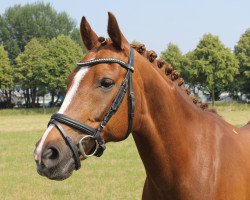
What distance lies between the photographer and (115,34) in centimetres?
300

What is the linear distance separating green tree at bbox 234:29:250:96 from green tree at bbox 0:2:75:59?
3952 cm

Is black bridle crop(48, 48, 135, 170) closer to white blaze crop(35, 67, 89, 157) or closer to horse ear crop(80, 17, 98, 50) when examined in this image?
white blaze crop(35, 67, 89, 157)

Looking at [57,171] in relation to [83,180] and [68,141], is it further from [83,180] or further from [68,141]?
[83,180]

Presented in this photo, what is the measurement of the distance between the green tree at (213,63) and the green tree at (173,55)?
5953 millimetres

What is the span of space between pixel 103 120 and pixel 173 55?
56.5m

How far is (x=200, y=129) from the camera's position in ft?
11.4

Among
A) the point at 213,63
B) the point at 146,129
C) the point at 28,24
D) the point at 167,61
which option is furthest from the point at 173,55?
the point at 146,129

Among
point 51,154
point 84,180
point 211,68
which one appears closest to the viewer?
point 51,154

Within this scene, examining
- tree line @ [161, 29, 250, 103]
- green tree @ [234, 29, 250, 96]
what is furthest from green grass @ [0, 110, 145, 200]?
green tree @ [234, 29, 250, 96]

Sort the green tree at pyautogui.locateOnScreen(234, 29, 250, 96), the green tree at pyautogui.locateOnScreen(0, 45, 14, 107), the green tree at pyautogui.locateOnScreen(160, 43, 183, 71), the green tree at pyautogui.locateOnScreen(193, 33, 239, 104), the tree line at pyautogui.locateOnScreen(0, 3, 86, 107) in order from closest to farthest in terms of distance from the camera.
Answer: the green tree at pyautogui.locateOnScreen(193, 33, 239, 104)
the tree line at pyautogui.locateOnScreen(0, 3, 86, 107)
the green tree at pyautogui.locateOnScreen(234, 29, 250, 96)
the green tree at pyautogui.locateOnScreen(160, 43, 183, 71)
the green tree at pyautogui.locateOnScreen(0, 45, 14, 107)

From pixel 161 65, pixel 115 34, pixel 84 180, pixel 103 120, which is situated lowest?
pixel 84 180

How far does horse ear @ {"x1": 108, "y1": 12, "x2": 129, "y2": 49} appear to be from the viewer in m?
2.89

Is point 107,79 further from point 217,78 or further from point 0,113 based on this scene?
point 0,113

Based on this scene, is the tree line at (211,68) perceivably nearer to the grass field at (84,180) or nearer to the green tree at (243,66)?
the green tree at (243,66)
